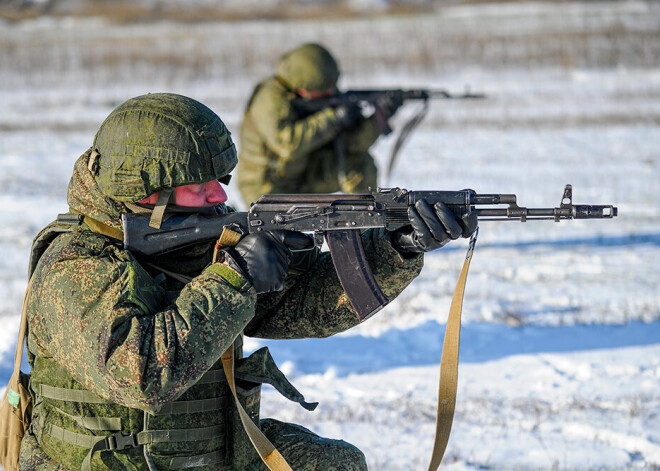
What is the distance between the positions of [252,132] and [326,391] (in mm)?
2688

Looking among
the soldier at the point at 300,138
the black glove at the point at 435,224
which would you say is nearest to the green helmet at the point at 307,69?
the soldier at the point at 300,138

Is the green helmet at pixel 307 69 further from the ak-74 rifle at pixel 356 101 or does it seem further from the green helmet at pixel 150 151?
the green helmet at pixel 150 151

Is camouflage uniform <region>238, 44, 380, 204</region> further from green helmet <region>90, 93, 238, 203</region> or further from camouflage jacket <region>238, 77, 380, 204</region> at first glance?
green helmet <region>90, 93, 238, 203</region>

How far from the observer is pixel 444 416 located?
300 cm

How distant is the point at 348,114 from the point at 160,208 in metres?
4.73

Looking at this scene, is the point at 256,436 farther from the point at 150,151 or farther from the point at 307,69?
the point at 307,69

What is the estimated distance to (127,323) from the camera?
2.43m

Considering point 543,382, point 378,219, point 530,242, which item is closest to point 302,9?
point 530,242

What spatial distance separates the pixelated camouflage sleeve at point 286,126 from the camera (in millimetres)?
6945

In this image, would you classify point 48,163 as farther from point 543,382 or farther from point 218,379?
point 218,379

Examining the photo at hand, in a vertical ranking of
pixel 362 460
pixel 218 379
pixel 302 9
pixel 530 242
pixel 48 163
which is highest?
pixel 302 9

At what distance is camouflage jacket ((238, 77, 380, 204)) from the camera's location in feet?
22.9

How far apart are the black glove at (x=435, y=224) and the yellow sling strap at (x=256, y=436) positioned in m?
0.70

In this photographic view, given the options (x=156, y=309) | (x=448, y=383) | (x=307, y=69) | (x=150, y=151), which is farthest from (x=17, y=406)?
(x=307, y=69)
